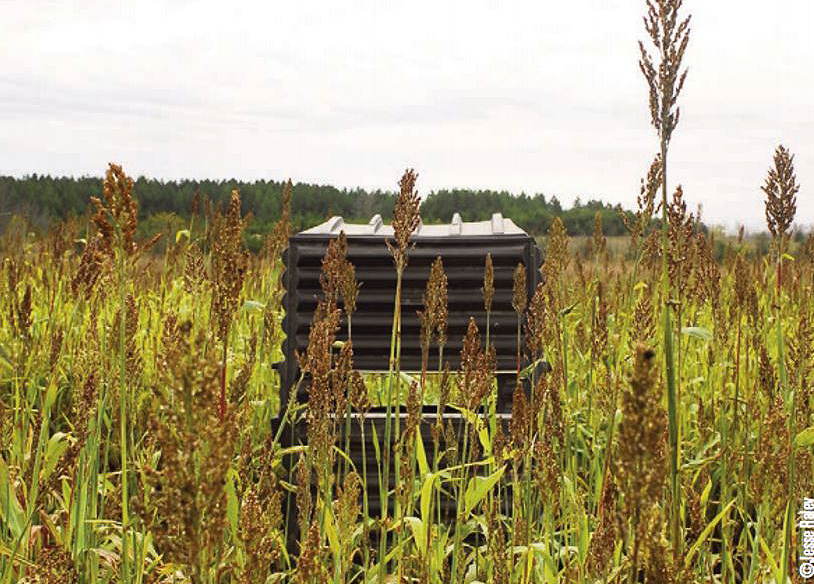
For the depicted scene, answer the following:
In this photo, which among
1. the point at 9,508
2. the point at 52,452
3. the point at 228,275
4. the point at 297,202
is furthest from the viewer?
the point at 297,202

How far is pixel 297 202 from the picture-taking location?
34.4 m

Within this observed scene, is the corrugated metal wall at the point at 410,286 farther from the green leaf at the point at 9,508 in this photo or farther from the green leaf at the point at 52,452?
the green leaf at the point at 9,508

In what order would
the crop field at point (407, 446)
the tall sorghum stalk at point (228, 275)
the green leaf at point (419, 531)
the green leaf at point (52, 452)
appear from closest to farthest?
the crop field at point (407, 446) → the tall sorghum stalk at point (228, 275) → the green leaf at point (419, 531) → the green leaf at point (52, 452)

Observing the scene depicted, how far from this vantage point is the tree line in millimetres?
26395

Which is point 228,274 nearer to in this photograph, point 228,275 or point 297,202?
point 228,275

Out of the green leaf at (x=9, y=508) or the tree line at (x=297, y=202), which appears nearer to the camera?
the green leaf at (x=9, y=508)

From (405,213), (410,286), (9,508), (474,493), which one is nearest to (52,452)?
(9,508)

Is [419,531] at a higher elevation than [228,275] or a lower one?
lower

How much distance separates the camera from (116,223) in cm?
152

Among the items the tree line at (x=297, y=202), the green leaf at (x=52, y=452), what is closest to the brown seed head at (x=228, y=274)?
the green leaf at (x=52, y=452)

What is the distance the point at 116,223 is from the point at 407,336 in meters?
2.97

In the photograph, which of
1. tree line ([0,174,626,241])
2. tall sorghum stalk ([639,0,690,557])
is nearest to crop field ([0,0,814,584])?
tall sorghum stalk ([639,0,690,557])

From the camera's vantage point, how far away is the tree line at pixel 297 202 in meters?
26.4

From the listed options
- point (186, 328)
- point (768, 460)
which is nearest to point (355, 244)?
point (768, 460)
